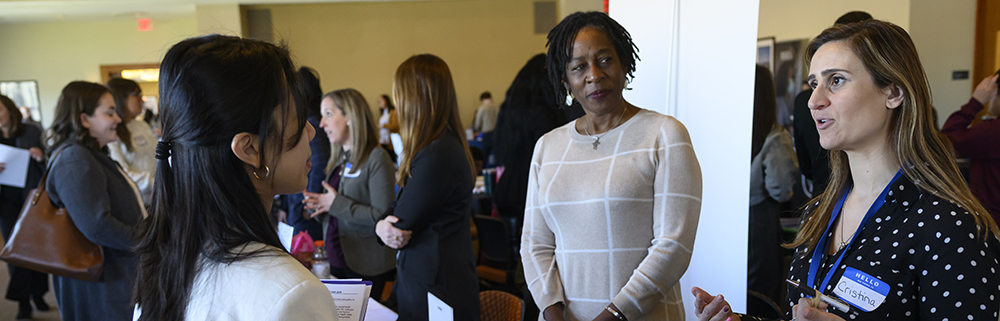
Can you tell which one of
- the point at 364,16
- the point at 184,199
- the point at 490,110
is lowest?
the point at 490,110

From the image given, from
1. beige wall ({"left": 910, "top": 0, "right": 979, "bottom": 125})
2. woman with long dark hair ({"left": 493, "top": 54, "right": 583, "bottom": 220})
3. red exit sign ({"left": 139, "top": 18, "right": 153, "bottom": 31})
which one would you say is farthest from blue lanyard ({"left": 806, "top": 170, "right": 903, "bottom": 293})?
red exit sign ({"left": 139, "top": 18, "right": 153, "bottom": 31})

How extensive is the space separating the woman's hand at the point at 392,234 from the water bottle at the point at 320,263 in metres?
0.39

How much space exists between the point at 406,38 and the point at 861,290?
34.7ft

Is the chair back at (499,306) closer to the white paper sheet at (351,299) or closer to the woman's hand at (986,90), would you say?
the white paper sheet at (351,299)

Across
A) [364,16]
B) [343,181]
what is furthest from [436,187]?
[364,16]

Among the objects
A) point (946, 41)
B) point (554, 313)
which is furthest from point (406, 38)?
point (554, 313)

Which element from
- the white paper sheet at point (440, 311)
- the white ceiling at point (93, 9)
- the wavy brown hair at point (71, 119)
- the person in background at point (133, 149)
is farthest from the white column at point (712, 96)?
the white ceiling at point (93, 9)

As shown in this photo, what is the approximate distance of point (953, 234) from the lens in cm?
98

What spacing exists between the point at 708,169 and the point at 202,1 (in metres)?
10.3

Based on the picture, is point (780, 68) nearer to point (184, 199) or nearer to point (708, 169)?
point (708, 169)

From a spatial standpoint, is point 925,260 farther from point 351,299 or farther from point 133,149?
point 133,149

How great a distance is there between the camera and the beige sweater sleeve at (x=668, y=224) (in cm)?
142

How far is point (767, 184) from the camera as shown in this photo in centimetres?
235

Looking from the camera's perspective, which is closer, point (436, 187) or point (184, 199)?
point (184, 199)
